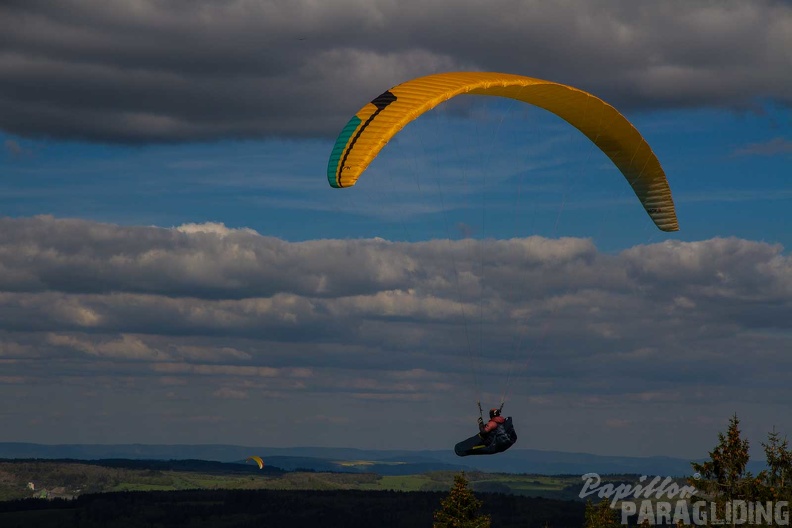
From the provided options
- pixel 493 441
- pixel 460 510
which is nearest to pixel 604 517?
pixel 460 510

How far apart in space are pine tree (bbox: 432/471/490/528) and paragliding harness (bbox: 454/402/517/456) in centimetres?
2746

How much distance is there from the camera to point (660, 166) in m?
46.9

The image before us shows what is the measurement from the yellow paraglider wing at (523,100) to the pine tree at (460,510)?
24.0 metres

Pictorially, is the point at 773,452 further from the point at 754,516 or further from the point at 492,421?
the point at 492,421

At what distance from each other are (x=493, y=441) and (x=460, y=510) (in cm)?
2992

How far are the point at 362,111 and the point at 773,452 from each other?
98.0ft

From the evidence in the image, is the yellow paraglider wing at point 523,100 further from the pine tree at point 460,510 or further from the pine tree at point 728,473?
the pine tree at point 460,510

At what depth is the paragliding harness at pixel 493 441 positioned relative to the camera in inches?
1411

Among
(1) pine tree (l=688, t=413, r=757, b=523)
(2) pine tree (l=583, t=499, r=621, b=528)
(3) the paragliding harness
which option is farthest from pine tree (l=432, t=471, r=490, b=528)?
(3) the paragliding harness

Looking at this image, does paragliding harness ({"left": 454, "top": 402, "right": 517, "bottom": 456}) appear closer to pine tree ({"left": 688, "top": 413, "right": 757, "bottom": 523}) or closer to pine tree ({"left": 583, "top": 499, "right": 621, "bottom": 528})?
pine tree ({"left": 688, "top": 413, "right": 757, "bottom": 523})

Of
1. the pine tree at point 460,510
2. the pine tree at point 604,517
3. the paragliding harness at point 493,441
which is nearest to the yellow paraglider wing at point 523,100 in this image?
the paragliding harness at point 493,441

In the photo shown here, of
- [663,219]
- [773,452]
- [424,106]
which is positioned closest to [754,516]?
[773,452]

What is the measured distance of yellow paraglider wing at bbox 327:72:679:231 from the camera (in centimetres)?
3497

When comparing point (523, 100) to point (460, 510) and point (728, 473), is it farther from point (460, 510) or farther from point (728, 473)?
point (460, 510)
